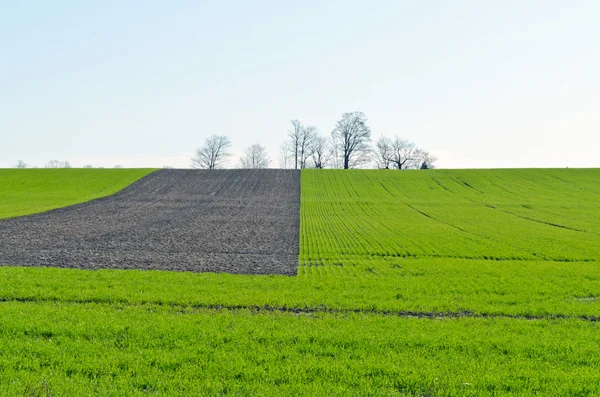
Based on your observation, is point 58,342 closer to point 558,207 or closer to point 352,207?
point 352,207

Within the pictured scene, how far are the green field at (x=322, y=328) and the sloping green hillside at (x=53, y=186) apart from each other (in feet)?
105

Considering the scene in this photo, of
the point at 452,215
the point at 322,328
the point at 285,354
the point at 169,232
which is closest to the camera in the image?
the point at 285,354

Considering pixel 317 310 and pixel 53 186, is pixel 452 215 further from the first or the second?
pixel 53 186

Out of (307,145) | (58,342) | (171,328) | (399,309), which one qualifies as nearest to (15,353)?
(58,342)

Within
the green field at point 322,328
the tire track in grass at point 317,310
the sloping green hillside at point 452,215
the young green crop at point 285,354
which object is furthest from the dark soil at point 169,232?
the young green crop at point 285,354

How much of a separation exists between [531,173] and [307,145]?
7062cm

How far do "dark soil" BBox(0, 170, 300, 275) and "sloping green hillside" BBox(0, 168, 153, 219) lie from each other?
3433 mm

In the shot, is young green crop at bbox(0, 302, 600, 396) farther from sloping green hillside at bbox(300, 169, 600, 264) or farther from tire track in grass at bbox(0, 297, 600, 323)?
sloping green hillside at bbox(300, 169, 600, 264)

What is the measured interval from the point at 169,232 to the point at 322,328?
22.9 m

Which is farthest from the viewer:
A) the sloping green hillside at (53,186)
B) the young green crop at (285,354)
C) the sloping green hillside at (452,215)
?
the sloping green hillside at (53,186)

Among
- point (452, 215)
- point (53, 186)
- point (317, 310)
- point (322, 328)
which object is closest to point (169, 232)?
point (317, 310)

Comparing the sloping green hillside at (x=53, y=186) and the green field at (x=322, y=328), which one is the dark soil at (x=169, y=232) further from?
the sloping green hillside at (x=53, y=186)

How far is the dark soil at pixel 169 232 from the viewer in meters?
19.3

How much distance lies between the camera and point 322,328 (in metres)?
9.61
